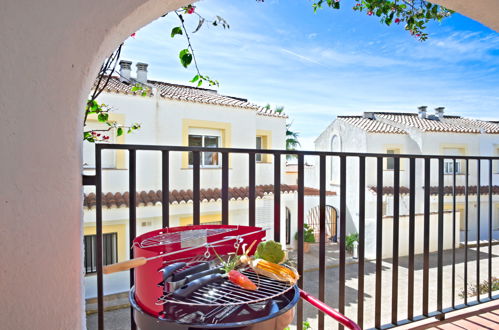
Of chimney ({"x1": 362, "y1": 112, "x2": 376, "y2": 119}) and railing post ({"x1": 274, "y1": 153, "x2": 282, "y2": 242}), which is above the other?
chimney ({"x1": 362, "y1": 112, "x2": 376, "y2": 119})

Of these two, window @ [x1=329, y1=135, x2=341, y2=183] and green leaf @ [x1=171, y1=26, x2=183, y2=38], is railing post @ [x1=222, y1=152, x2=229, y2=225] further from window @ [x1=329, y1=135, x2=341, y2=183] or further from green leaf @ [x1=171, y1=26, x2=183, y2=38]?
window @ [x1=329, y1=135, x2=341, y2=183]

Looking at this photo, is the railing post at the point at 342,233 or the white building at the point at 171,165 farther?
the white building at the point at 171,165

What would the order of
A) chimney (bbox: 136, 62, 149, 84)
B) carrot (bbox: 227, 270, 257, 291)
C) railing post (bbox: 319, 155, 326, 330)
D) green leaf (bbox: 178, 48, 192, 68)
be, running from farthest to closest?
chimney (bbox: 136, 62, 149, 84) → green leaf (bbox: 178, 48, 192, 68) → railing post (bbox: 319, 155, 326, 330) → carrot (bbox: 227, 270, 257, 291)

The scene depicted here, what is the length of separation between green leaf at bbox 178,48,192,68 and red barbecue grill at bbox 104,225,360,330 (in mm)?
944

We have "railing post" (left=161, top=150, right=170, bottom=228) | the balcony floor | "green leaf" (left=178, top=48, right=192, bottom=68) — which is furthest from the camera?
the balcony floor

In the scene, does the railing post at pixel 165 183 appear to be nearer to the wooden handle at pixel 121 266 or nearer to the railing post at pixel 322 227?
the wooden handle at pixel 121 266

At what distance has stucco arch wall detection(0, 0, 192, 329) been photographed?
71cm

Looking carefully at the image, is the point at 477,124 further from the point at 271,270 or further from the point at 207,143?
the point at 271,270

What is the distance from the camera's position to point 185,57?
5.12 ft

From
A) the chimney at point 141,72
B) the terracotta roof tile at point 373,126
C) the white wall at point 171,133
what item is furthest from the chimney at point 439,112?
the chimney at point 141,72

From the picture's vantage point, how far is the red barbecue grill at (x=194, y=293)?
2.32 ft

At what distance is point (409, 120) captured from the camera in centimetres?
1362

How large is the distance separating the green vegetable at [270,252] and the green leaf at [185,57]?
102 cm

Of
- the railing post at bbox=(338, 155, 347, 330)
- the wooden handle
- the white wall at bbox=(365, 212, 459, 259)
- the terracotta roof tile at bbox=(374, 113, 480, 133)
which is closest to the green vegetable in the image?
the wooden handle
